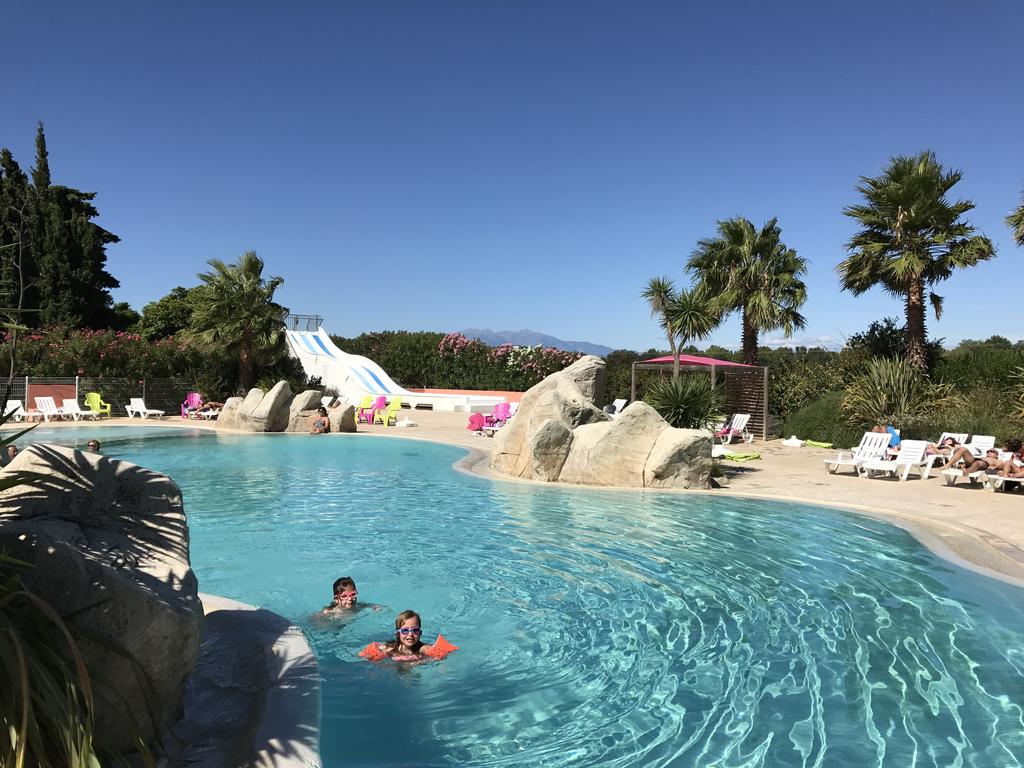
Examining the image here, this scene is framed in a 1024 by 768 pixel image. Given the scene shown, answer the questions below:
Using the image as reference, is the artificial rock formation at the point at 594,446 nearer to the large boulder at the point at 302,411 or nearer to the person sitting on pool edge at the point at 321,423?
the person sitting on pool edge at the point at 321,423

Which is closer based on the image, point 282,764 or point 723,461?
point 282,764

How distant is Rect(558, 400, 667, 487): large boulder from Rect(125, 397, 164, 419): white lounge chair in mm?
17160

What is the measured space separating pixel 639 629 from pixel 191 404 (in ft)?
73.6

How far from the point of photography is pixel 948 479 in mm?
11266

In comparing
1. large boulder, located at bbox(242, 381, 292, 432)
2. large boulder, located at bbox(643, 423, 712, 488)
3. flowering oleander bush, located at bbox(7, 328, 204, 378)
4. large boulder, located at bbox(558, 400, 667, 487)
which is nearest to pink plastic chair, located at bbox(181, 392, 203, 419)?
flowering oleander bush, located at bbox(7, 328, 204, 378)

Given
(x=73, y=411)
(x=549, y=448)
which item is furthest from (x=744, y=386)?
(x=73, y=411)

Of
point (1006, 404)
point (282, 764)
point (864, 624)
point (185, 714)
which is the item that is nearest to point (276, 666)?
point (185, 714)

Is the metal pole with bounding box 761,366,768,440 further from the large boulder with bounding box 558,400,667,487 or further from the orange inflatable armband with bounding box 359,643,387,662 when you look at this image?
the orange inflatable armband with bounding box 359,643,387,662

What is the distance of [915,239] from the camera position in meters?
17.6

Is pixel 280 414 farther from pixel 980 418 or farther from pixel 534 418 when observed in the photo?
pixel 980 418

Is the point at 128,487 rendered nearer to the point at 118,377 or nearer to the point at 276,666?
the point at 276,666

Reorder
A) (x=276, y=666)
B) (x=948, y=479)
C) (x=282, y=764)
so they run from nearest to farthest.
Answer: (x=282, y=764)
(x=276, y=666)
(x=948, y=479)

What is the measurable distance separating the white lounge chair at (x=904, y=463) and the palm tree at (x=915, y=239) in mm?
6093

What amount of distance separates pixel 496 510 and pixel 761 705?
599 cm
